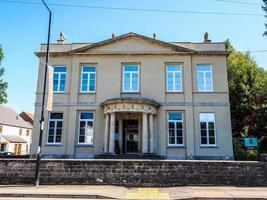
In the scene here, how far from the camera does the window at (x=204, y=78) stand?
2112 cm

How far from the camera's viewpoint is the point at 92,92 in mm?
21172

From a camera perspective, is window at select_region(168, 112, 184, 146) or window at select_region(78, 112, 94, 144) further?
window at select_region(78, 112, 94, 144)

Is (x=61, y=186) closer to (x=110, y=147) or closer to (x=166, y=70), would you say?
(x=110, y=147)

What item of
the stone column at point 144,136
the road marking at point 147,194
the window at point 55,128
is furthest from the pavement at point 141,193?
the window at point 55,128

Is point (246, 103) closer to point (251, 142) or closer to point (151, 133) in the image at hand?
point (251, 142)

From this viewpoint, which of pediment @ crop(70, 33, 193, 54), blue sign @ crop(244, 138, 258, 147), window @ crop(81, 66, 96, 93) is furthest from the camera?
pediment @ crop(70, 33, 193, 54)

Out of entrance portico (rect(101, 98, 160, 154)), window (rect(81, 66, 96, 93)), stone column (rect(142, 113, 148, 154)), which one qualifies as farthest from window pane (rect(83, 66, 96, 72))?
stone column (rect(142, 113, 148, 154))

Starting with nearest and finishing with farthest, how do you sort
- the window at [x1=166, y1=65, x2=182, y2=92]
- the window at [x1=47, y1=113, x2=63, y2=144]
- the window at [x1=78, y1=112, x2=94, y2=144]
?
the window at [x1=78, y1=112, x2=94, y2=144]
the window at [x1=47, y1=113, x2=63, y2=144]
the window at [x1=166, y1=65, x2=182, y2=92]

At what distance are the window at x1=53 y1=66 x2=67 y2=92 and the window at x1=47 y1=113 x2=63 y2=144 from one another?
2.39 m

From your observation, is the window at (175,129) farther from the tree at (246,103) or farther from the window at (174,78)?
the tree at (246,103)

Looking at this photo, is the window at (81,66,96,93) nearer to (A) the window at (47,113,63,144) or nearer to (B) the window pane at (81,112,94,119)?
(B) the window pane at (81,112,94,119)

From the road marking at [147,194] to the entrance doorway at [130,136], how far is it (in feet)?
31.6

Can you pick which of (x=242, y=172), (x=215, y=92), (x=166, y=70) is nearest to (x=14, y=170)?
(x=242, y=172)

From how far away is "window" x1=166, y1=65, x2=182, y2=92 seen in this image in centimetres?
2120
